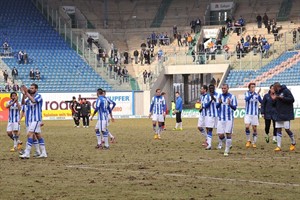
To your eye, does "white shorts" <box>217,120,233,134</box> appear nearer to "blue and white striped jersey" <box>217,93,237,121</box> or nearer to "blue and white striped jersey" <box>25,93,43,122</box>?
"blue and white striped jersey" <box>217,93,237,121</box>

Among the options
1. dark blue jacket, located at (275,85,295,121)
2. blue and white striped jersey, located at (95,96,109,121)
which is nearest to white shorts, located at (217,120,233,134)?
dark blue jacket, located at (275,85,295,121)

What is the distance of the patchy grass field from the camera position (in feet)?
55.7

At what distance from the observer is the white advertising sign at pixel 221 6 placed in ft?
290

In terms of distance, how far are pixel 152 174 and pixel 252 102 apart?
12.9m

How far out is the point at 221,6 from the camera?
88.9 m

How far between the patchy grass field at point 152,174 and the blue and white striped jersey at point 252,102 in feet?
6.65

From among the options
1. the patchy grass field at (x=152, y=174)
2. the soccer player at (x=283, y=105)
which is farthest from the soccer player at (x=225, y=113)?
the soccer player at (x=283, y=105)

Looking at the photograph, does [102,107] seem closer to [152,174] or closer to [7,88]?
[152,174]

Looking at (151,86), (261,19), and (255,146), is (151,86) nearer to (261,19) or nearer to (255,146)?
(261,19)

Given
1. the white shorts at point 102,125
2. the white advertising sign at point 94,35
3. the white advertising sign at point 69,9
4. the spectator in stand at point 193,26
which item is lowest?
the white shorts at point 102,125

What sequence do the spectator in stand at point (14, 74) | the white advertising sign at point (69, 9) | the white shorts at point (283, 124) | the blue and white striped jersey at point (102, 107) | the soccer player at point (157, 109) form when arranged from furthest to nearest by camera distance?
the white advertising sign at point (69, 9), the spectator in stand at point (14, 74), the soccer player at point (157, 109), the blue and white striped jersey at point (102, 107), the white shorts at point (283, 124)

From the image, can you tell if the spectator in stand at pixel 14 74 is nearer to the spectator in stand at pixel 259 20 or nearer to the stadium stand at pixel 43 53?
the stadium stand at pixel 43 53

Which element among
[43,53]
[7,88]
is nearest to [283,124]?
[7,88]

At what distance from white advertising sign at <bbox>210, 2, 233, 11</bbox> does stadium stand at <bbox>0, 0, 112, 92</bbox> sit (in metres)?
16.1
